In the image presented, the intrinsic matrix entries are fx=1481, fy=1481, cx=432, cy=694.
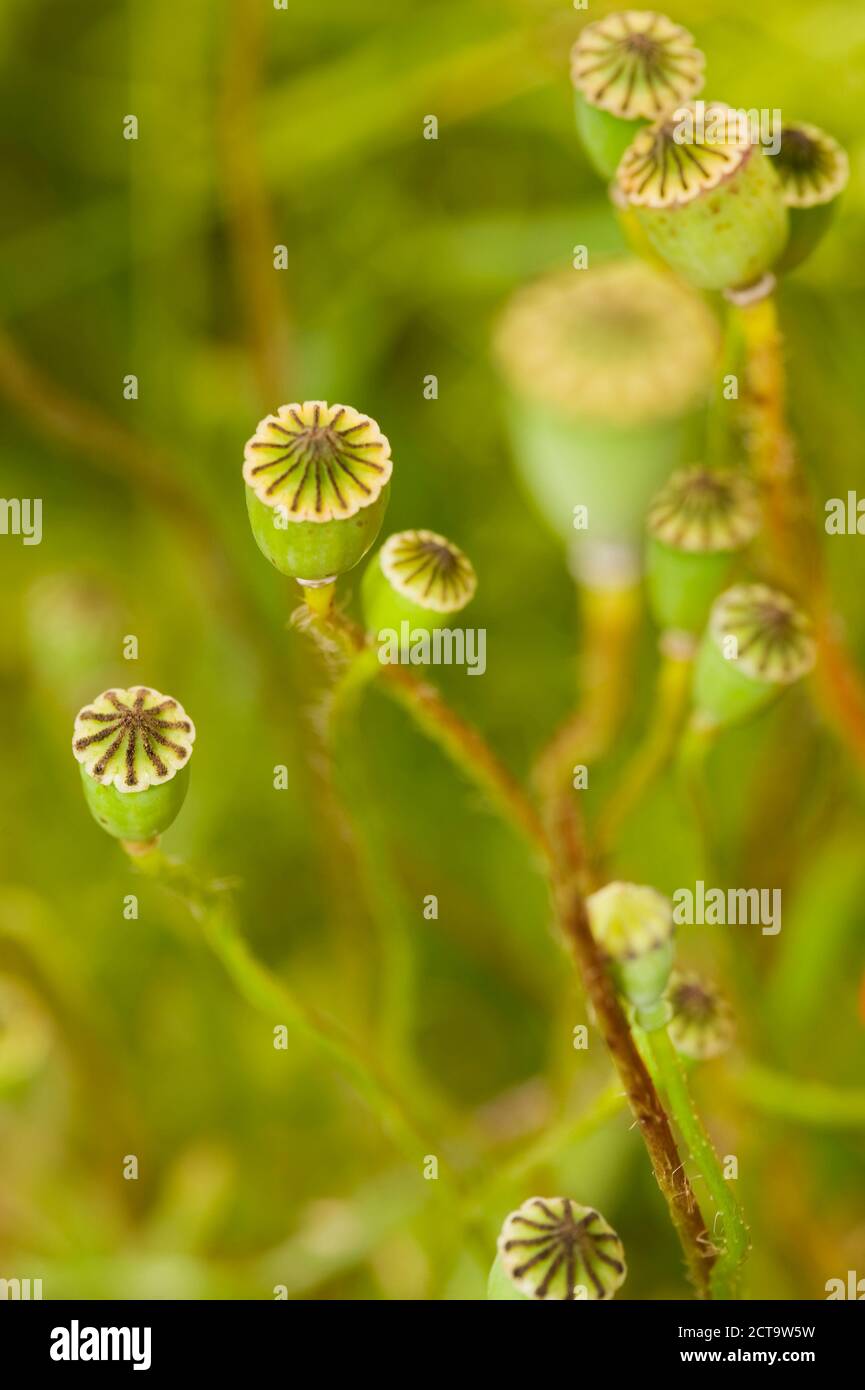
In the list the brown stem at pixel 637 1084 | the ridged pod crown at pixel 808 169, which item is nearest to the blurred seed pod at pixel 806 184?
the ridged pod crown at pixel 808 169

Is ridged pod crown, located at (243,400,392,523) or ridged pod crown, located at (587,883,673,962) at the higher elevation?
ridged pod crown, located at (243,400,392,523)

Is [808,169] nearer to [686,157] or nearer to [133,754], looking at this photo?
[686,157]

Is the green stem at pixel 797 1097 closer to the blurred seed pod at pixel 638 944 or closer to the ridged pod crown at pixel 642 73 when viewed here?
the blurred seed pod at pixel 638 944

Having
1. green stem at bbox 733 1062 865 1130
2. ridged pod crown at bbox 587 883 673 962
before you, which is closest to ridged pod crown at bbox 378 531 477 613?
ridged pod crown at bbox 587 883 673 962

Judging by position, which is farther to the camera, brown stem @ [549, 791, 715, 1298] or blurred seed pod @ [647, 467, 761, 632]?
blurred seed pod @ [647, 467, 761, 632]

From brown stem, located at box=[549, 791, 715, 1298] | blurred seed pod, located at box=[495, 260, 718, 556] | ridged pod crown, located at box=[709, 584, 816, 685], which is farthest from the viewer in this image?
blurred seed pod, located at box=[495, 260, 718, 556]

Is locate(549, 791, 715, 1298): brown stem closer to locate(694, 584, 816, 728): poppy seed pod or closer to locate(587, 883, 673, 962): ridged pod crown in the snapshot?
locate(587, 883, 673, 962): ridged pod crown

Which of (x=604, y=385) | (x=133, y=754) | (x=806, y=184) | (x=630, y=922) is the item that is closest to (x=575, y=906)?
(x=630, y=922)
